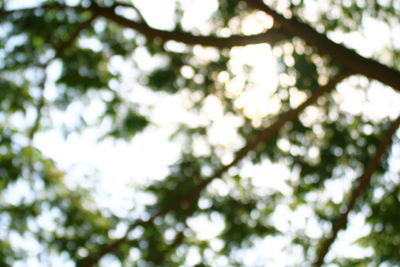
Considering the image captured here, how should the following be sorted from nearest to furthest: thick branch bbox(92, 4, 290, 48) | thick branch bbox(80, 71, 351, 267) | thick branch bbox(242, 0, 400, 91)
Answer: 1. thick branch bbox(242, 0, 400, 91)
2. thick branch bbox(92, 4, 290, 48)
3. thick branch bbox(80, 71, 351, 267)

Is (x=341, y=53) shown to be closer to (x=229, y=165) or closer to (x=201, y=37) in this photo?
(x=201, y=37)

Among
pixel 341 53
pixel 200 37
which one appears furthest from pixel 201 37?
pixel 341 53

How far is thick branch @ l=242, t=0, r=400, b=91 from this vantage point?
310 centimetres

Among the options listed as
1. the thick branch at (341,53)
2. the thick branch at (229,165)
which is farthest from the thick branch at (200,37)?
the thick branch at (229,165)

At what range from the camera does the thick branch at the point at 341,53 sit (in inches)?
122

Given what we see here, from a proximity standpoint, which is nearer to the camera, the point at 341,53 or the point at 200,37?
the point at 341,53

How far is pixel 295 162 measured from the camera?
536 cm

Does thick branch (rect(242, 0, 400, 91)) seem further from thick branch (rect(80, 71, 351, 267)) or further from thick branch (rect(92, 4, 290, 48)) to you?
thick branch (rect(80, 71, 351, 267))

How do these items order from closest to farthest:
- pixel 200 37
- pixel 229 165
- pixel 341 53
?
pixel 341 53 < pixel 200 37 < pixel 229 165

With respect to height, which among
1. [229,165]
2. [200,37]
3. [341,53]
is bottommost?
[341,53]

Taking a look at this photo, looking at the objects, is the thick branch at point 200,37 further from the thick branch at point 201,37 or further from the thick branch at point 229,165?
the thick branch at point 229,165

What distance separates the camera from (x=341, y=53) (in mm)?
3188

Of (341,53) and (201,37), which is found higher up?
(201,37)

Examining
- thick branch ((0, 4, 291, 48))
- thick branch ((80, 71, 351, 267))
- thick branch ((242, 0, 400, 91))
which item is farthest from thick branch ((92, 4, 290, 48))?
thick branch ((80, 71, 351, 267))
